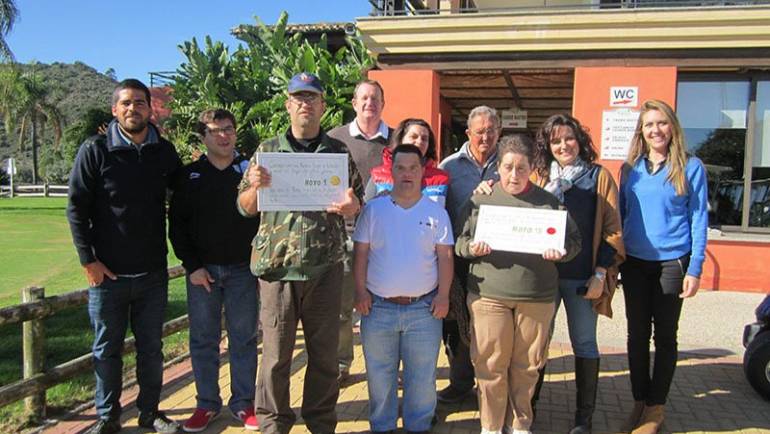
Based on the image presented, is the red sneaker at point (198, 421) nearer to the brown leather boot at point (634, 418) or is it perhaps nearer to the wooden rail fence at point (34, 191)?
the brown leather boot at point (634, 418)

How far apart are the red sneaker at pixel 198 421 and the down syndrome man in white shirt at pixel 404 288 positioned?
3.90ft

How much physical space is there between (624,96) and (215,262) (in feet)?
23.0

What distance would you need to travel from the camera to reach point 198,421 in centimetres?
390

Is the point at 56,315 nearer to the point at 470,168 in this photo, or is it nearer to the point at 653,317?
the point at 470,168

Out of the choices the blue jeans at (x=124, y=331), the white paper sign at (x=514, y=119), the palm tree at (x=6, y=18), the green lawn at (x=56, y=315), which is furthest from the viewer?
the palm tree at (x=6, y=18)

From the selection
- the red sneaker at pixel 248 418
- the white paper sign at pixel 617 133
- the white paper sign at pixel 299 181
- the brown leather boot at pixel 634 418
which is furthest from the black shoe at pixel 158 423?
the white paper sign at pixel 617 133

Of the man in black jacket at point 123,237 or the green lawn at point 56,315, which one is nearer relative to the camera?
the man in black jacket at point 123,237

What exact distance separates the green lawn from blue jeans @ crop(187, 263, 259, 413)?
48.5 inches

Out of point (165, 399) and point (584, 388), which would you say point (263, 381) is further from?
point (584, 388)

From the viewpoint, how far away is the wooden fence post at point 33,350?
3.93m

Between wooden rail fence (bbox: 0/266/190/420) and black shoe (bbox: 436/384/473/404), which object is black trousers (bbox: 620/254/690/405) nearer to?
black shoe (bbox: 436/384/473/404)

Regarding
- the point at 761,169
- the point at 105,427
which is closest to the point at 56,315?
the point at 105,427

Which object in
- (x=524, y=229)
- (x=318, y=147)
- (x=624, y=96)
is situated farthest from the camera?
(x=624, y=96)

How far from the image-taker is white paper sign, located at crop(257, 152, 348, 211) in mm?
3303
